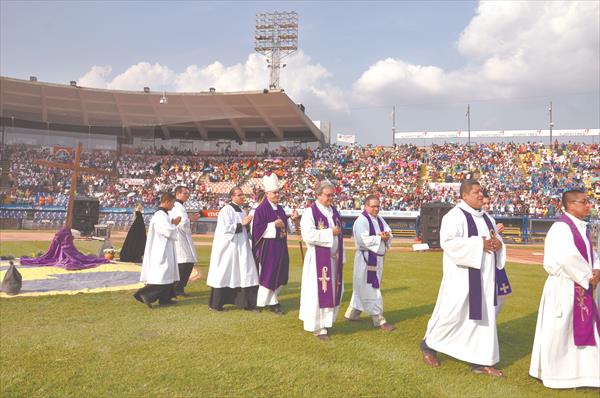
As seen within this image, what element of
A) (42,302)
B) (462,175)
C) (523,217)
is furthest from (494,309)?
(462,175)

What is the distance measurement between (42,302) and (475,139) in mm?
49833

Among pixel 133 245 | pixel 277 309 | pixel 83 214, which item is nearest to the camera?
pixel 277 309

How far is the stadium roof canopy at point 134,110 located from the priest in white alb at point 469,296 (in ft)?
102

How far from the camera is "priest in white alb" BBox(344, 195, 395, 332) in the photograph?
283 inches

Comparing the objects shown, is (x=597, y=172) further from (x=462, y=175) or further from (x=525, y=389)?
(x=525, y=389)

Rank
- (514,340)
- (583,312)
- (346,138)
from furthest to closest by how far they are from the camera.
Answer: (346,138) → (514,340) → (583,312)

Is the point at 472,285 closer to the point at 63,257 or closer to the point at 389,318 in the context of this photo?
the point at 389,318

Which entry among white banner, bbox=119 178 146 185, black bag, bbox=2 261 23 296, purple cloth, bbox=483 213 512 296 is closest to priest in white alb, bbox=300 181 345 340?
purple cloth, bbox=483 213 512 296

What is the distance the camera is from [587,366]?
4.94m

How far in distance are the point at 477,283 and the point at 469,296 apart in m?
0.18

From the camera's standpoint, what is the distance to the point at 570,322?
195 inches

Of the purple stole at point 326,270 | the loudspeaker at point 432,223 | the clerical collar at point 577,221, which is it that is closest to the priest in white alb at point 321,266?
the purple stole at point 326,270

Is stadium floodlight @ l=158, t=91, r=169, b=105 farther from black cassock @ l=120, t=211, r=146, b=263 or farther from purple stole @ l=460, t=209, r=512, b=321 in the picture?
purple stole @ l=460, t=209, r=512, b=321

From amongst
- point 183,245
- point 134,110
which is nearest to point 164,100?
point 134,110
